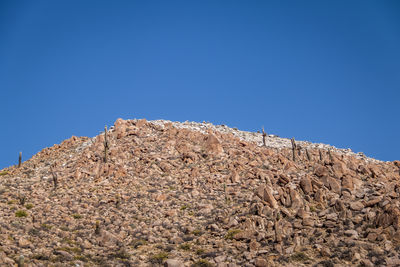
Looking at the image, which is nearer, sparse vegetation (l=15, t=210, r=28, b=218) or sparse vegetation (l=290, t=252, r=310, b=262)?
sparse vegetation (l=290, t=252, r=310, b=262)

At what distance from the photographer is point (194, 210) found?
31.8 meters

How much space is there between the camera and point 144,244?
86.7 ft

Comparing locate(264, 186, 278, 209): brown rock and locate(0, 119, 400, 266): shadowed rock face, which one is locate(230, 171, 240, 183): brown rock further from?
locate(264, 186, 278, 209): brown rock

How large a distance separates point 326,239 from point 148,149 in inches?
1001

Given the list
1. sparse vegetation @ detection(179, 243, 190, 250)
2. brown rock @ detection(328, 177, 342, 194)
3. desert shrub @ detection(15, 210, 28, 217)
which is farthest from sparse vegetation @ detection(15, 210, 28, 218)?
brown rock @ detection(328, 177, 342, 194)

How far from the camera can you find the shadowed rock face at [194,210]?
22.8 meters

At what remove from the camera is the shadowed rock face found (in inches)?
899

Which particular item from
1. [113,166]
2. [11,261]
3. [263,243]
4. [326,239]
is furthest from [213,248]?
[113,166]

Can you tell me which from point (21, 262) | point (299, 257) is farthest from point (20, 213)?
point (299, 257)

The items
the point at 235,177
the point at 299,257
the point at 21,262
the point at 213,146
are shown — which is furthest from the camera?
the point at 213,146

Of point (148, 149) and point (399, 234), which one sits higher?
point (148, 149)

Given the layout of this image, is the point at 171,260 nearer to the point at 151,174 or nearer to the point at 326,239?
the point at 326,239

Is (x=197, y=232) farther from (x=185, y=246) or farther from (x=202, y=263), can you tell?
(x=202, y=263)

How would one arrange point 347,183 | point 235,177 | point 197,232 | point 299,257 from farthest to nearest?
point 235,177 → point 347,183 → point 197,232 → point 299,257
